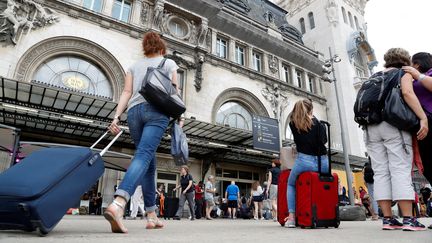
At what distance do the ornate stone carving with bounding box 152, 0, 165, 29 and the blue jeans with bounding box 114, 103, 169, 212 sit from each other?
631 inches

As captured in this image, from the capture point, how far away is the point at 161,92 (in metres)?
2.79

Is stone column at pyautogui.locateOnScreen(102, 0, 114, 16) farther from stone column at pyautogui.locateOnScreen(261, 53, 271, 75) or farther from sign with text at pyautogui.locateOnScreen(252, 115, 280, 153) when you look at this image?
stone column at pyautogui.locateOnScreen(261, 53, 271, 75)

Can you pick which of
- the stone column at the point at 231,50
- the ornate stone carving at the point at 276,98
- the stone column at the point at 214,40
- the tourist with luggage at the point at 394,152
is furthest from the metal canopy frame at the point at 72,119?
the tourist with luggage at the point at 394,152

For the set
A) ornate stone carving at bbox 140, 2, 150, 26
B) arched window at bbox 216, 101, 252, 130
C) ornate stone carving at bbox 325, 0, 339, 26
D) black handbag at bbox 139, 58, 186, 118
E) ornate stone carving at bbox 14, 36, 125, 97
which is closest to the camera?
black handbag at bbox 139, 58, 186, 118

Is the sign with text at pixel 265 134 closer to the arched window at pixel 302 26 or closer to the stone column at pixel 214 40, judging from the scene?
the stone column at pixel 214 40

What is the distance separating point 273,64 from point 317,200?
2109 centimetres

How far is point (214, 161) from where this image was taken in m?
18.0

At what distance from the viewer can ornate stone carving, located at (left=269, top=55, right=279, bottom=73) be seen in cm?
2347

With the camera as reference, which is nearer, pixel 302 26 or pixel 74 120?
pixel 74 120

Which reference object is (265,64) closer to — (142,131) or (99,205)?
(99,205)

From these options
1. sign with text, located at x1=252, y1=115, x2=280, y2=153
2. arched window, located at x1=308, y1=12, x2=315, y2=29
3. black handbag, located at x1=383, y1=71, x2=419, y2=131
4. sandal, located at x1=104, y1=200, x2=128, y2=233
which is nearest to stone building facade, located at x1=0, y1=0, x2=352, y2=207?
sign with text, located at x1=252, y1=115, x2=280, y2=153

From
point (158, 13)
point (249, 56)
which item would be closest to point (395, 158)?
point (158, 13)

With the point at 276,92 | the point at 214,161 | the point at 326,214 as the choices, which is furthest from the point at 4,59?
the point at 276,92

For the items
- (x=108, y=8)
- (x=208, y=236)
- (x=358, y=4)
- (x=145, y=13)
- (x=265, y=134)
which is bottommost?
(x=208, y=236)
